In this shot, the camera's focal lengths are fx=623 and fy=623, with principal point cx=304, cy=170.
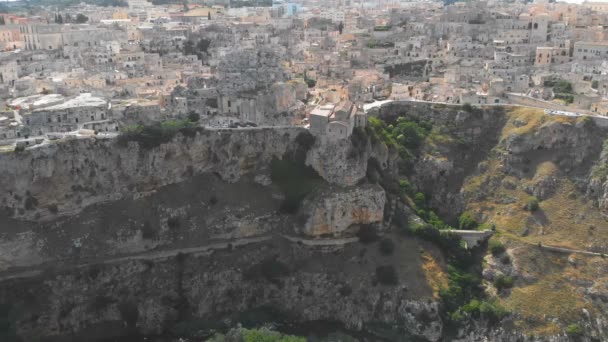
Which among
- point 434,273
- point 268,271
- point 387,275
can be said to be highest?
point 268,271

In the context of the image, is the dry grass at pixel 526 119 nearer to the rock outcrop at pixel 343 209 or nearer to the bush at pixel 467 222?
the bush at pixel 467 222

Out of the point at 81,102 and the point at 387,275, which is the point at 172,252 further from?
the point at 387,275

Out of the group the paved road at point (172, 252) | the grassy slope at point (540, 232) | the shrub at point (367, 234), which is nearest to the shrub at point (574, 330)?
the grassy slope at point (540, 232)

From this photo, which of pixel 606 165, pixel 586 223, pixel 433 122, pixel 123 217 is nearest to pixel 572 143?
Answer: pixel 606 165

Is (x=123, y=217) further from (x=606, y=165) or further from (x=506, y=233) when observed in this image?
(x=606, y=165)

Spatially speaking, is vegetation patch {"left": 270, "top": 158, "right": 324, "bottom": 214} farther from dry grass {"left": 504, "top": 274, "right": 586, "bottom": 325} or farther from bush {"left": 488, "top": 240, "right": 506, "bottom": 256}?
dry grass {"left": 504, "top": 274, "right": 586, "bottom": 325}

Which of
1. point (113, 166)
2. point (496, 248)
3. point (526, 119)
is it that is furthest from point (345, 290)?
point (526, 119)
